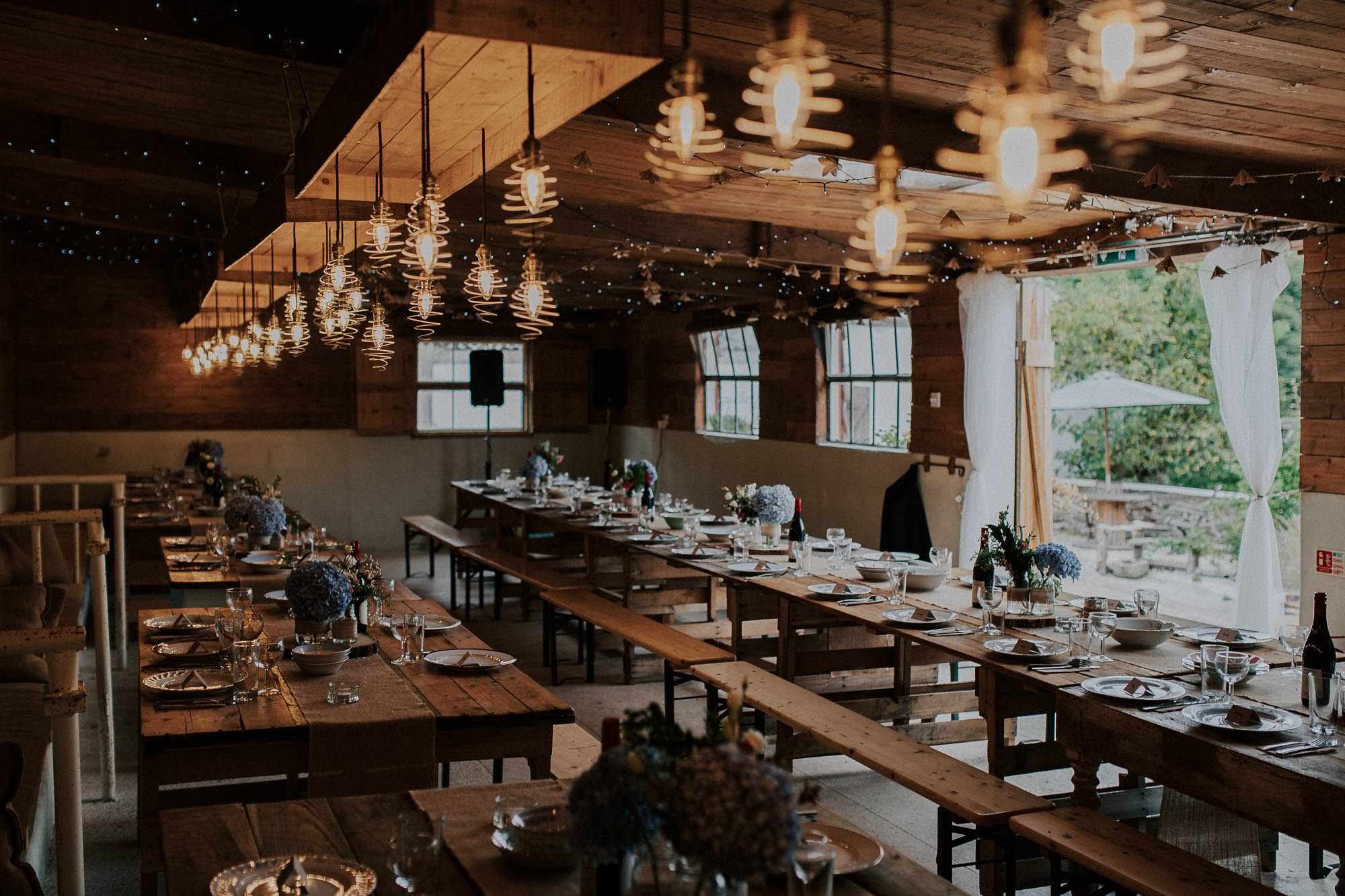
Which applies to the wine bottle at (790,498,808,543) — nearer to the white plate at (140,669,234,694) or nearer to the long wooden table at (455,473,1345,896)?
the long wooden table at (455,473,1345,896)

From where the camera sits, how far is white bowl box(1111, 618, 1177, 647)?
4359 mm

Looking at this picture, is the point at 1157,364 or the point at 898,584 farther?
the point at 1157,364

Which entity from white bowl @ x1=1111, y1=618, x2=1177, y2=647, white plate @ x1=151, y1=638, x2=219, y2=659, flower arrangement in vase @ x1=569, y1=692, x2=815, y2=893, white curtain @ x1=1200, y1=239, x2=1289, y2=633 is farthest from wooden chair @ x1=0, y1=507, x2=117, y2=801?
white curtain @ x1=1200, y1=239, x2=1289, y2=633

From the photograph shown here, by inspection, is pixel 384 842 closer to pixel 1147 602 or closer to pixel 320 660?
pixel 320 660

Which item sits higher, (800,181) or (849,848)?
(800,181)

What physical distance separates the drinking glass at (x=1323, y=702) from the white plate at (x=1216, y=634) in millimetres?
1016

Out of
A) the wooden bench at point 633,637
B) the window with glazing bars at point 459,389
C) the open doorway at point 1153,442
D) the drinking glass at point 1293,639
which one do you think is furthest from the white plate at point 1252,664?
the window with glazing bars at point 459,389

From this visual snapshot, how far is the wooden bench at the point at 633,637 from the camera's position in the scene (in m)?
5.76

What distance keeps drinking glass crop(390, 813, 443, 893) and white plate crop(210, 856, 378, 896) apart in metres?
0.26

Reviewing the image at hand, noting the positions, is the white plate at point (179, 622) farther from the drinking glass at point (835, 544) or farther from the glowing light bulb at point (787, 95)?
the drinking glass at point (835, 544)

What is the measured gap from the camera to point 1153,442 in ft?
56.6

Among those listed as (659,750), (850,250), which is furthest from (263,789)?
(850,250)

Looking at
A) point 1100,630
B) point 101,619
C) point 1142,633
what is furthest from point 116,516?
point 1142,633

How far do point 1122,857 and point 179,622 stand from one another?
11.1 ft
